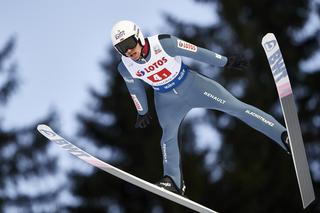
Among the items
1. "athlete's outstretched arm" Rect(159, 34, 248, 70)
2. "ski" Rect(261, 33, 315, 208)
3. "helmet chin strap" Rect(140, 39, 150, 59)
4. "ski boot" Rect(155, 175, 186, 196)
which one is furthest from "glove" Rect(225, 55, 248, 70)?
"ski boot" Rect(155, 175, 186, 196)

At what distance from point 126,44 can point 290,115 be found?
5.30ft

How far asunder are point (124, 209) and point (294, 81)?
591 cm

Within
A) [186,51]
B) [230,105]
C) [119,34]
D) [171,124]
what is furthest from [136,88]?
[230,105]

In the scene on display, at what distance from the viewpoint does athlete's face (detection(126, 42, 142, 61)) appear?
6122mm

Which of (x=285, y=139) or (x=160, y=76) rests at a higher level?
(x=160, y=76)

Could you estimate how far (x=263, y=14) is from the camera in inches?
765

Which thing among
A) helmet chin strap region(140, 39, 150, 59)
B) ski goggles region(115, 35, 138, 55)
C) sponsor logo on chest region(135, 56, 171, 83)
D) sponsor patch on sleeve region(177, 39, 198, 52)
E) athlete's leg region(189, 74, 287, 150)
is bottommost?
athlete's leg region(189, 74, 287, 150)

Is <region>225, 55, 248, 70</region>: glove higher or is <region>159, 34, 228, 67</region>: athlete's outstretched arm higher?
<region>159, 34, 228, 67</region>: athlete's outstretched arm

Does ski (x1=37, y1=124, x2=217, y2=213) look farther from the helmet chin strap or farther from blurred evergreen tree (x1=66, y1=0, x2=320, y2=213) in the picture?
blurred evergreen tree (x1=66, y1=0, x2=320, y2=213)

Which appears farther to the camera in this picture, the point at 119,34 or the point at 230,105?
the point at 230,105

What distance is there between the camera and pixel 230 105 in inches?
261

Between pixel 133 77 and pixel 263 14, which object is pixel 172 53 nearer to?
pixel 133 77

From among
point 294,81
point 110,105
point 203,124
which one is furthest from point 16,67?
point 294,81

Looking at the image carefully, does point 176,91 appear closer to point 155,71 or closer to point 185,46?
point 155,71
